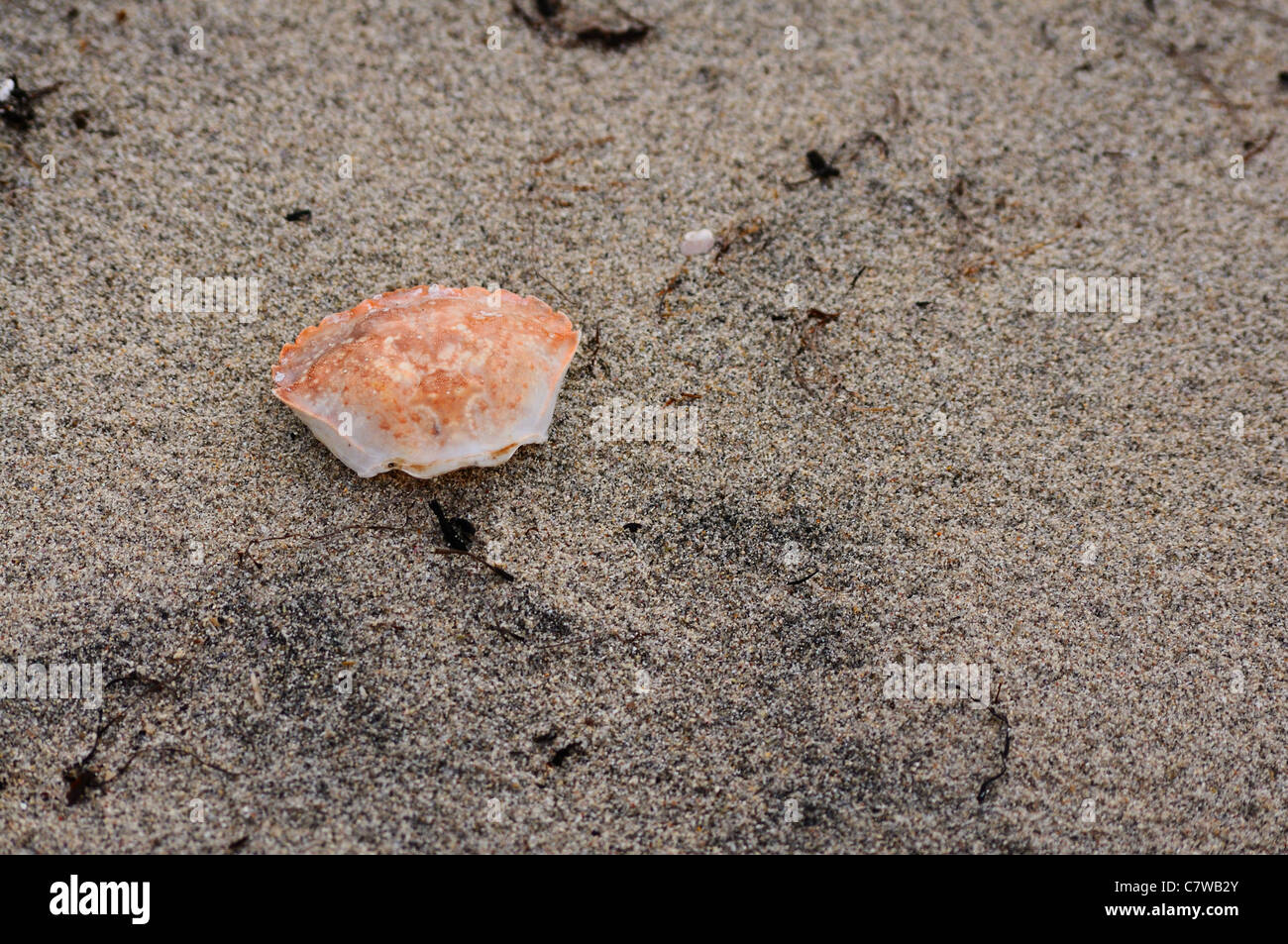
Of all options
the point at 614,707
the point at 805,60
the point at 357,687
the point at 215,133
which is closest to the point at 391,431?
the point at 357,687

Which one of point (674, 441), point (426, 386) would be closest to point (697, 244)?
point (674, 441)

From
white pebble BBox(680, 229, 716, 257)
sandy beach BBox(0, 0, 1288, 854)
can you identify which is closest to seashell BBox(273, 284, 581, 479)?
sandy beach BBox(0, 0, 1288, 854)

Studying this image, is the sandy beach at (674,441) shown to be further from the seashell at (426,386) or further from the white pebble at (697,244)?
the seashell at (426,386)

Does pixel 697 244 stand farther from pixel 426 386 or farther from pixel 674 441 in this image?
pixel 426 386

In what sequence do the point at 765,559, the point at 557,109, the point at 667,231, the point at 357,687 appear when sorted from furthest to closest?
the point at 557,109 → the point at 667,231 → the point at 765,559 → the point at 357,687

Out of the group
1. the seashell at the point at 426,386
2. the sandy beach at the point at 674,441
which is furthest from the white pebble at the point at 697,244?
the seashell at the point at 426,386
